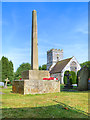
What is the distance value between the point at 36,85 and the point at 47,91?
0.84m

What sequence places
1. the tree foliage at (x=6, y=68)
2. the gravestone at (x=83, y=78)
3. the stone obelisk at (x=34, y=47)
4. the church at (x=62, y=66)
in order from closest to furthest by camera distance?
the stone obelisk at (x=34, y=47)
the gravestone at (x=83, y=78)
the tree foliage at (x=6, y=68)
the church at (x=62, y=66)

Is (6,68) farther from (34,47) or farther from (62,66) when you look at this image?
(34,47)

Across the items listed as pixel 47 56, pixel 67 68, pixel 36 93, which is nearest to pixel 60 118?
pixel 36 93

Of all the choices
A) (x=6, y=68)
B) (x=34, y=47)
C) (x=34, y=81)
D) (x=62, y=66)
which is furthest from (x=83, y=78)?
(x=62, y=66)

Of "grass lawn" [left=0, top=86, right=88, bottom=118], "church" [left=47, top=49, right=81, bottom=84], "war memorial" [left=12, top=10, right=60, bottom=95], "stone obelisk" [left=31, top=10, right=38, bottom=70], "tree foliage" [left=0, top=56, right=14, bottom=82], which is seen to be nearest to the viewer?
"grass lawn" [left=0, top=86, right=88, bottom=118]

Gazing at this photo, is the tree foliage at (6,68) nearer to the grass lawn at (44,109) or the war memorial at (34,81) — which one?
the war memorial at (34,81)

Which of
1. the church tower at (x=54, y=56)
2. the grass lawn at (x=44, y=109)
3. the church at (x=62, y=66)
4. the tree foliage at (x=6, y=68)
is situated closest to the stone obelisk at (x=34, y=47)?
the grass lawn at (x=44, y=109)

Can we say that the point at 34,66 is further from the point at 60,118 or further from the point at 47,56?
the point at 47,56

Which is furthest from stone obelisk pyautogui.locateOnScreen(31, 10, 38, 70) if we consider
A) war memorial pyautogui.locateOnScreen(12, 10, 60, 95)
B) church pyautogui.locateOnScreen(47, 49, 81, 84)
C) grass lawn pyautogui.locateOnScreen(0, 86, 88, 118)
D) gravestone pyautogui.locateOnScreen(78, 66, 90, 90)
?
church pyautogui.locateOnScreen(47, 49, 81, 84)

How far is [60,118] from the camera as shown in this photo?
112 inches

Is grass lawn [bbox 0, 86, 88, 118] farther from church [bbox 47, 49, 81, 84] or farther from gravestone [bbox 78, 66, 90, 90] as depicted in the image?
church [bbox 47, 49, 81, 84]

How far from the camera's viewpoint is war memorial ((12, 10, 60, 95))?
740 cm

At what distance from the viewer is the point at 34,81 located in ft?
24.9

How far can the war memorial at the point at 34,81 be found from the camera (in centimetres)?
740
